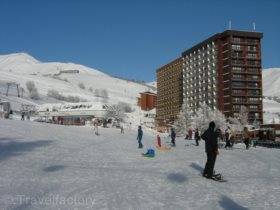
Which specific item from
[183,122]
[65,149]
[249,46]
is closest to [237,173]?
[65,149]

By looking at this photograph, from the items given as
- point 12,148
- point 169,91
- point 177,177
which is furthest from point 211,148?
point 169,91

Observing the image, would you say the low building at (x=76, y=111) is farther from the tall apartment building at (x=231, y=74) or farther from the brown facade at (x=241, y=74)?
the brown facade at (x=241, y=74)

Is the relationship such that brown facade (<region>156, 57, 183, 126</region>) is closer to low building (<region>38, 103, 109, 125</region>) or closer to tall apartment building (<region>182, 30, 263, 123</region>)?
tall apartment building (<region>182, 30, 263, 123</region>)

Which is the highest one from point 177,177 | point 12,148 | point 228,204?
point 12,148

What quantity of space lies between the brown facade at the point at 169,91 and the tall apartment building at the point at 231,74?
19430 mm

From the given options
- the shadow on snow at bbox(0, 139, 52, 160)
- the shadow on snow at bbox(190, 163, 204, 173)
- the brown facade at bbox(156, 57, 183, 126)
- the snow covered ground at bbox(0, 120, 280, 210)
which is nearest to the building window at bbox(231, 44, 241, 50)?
the brown facade at bbox(156, 57, 183, 126)

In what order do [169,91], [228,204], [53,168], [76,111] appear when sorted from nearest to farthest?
[228,204] → [53,168] → [76,111] → [169,91]

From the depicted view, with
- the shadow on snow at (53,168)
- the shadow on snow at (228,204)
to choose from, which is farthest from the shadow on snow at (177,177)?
the shadow on snow at (53,168)

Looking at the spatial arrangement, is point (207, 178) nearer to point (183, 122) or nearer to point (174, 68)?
point (183, 122)

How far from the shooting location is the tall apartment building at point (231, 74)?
123 meters

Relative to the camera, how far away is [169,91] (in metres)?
174

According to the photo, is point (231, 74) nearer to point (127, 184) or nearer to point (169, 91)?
point (169, 91)

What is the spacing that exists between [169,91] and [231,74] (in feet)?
169

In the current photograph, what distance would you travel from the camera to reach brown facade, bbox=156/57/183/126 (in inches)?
6407
